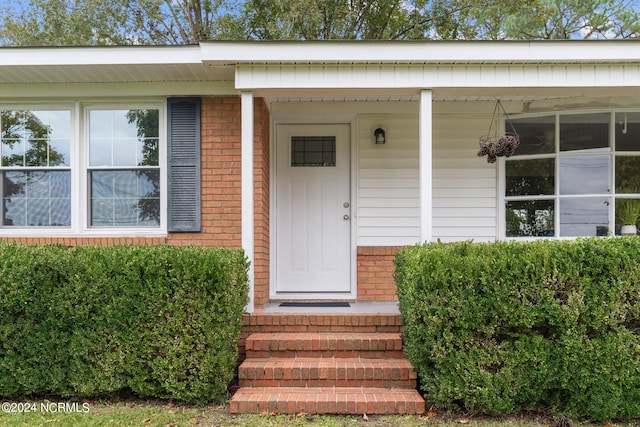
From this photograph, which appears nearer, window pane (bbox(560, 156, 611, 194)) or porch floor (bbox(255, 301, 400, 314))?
porch floor (bbox(255, 301, 400, 314))

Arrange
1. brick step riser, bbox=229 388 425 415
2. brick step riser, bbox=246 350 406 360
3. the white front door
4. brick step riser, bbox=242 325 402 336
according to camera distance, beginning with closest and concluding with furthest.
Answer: brick step riser, bbox=229 388 425 415 → brick step riser, bbox=246 350 406 360 → brick step riser, bbox=242 325 402 336 → the white front door

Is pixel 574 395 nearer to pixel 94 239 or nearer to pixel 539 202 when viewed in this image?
pixel 539 202

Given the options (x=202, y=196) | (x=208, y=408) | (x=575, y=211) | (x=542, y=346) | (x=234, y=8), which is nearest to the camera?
(x=542, y=346)

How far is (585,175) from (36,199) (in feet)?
20.7

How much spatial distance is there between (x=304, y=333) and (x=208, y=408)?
1.05 metres

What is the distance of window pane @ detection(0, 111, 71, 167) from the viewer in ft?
16.0

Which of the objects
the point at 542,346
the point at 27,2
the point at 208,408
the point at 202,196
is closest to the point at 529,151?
the point at 542,346

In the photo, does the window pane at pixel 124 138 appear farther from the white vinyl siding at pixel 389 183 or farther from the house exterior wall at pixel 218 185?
the white vinyl siding at pixel 389 183

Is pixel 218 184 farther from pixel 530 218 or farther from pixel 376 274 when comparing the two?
pixel 530 218

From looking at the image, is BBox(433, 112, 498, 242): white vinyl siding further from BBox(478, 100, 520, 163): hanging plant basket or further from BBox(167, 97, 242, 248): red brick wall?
BBox(167, 97, 242, 248): red brick wall

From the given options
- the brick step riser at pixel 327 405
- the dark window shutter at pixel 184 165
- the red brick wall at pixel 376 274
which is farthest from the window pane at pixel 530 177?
the dark window shutter at pixel 184 165

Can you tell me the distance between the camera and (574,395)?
3.14 m

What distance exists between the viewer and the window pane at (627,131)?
196 inches

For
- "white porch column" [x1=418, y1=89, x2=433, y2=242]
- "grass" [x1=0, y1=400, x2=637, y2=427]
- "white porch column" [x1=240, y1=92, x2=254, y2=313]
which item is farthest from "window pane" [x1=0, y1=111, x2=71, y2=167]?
"white porch column" [x1=418, y1=89, x2=433, y2=242]
